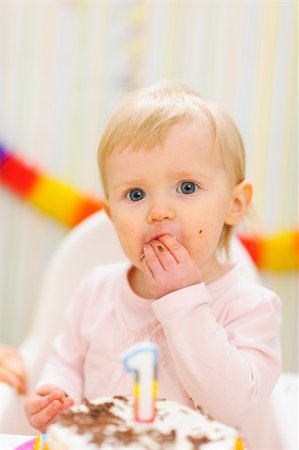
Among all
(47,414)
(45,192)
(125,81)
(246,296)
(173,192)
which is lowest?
(47,414)

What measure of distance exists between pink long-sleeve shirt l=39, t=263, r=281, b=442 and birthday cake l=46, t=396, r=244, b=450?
151 mm

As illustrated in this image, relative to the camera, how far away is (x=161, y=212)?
720 millimetres

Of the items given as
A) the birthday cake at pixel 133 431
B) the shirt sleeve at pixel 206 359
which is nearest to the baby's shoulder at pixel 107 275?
the shirt sleeve at pixel 206 359

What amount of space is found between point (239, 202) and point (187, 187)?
0.45 feet

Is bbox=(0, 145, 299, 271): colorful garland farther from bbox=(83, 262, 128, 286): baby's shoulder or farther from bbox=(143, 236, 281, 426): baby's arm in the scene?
bbox=(143, 236, 281, 426): baby's arm

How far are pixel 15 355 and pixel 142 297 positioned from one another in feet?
1.02

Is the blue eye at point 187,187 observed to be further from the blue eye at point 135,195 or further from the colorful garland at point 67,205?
the colorful garland at point 67,205

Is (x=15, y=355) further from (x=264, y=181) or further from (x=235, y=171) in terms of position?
(x=264, y=181)

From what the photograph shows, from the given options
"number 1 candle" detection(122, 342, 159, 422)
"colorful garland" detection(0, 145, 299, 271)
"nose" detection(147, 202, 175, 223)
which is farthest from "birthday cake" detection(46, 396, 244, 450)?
"colorful garland" detection(0, 145, 299, 271)

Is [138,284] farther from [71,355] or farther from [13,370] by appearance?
[13,370]

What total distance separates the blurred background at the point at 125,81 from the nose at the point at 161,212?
64cm

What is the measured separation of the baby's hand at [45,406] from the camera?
749 millimetres

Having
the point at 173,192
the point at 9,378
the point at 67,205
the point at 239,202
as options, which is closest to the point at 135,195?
the point at 173,192

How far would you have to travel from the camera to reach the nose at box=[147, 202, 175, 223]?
28.4 inches
